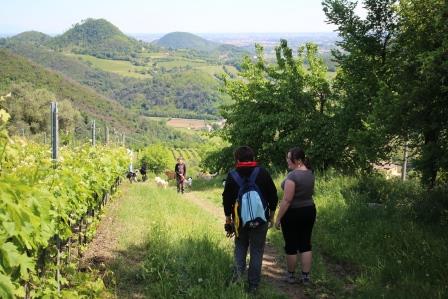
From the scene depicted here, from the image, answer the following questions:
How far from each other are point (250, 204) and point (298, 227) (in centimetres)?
110

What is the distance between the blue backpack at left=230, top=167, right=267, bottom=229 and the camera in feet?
18.3

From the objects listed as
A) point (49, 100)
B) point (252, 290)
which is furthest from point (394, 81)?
point (49, 100)

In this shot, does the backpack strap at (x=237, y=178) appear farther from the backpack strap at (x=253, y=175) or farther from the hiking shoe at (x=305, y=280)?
the hiking shoe at (x=305, y=280)

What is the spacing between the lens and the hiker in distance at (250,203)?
560 cm

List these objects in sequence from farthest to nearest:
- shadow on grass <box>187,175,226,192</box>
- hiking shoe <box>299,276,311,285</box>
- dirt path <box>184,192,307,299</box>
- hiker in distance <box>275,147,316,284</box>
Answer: shadow on grass <box>187,175,226,192</box> < hiking shoe <box>299,276,311,285</box> < dirt path <box>184,192,307,299</box> < hiker in distance <box>275,147,316,284</box>

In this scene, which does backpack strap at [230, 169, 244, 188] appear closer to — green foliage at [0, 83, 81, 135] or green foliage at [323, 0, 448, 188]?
green foliage at [323, 0, 448, 188]

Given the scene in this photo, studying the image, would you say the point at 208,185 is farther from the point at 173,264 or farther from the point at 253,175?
the point at 253,175

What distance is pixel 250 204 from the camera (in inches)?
220

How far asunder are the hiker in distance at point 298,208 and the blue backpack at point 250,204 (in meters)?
0.63

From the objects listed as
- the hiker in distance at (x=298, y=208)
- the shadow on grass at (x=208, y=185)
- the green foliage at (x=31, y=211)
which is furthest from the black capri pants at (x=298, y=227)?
the shadow on grass at (x=208, y=185)

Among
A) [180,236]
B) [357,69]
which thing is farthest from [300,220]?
[357,69]

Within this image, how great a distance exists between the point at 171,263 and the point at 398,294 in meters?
2.89

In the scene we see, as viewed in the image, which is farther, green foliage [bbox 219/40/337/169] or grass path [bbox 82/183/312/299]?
green foliage [bbox 219/40/337/169]

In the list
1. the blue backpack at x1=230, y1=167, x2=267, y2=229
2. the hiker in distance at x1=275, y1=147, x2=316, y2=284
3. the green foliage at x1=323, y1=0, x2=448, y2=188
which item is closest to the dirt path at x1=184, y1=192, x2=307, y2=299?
the hiker in distance at x1=275, y1=147, x2=316, y2=284
